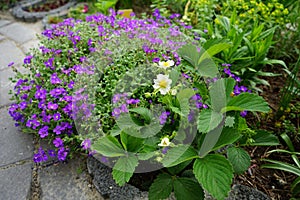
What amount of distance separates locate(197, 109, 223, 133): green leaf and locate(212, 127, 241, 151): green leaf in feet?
0.24

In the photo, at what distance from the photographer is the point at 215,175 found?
1200mm

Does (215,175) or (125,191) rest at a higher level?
(215,175)

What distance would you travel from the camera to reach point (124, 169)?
4.27 feet

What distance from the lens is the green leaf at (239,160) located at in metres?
1.39

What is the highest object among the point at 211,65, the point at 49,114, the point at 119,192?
the point at 211,65

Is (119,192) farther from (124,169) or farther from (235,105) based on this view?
(235,105)

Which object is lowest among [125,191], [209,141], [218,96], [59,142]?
[125,191]

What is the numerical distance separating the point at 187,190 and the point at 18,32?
2.72 metres

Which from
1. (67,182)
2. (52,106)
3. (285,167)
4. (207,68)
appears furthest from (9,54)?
(285,167)

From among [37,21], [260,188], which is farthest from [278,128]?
[37,21]

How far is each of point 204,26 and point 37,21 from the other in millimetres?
2056

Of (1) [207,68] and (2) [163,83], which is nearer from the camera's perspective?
(2) [163,83]

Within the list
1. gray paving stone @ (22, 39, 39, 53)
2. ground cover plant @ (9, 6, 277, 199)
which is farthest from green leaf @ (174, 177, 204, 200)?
gray paving stone @ (22, 39, 39, 53)

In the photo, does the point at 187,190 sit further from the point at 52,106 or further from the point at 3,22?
the point at 3,22
